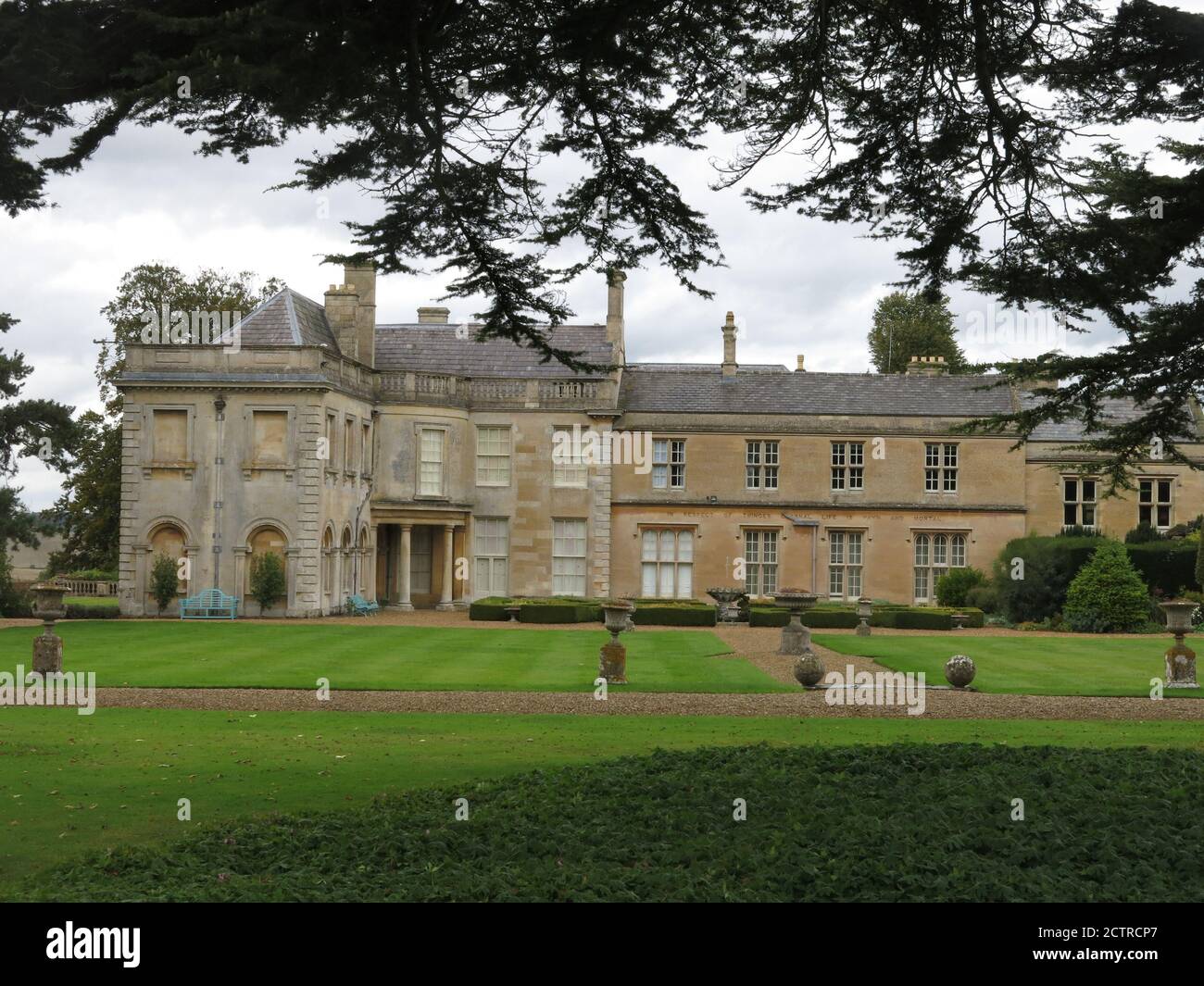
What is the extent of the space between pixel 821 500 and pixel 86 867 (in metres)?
34.1

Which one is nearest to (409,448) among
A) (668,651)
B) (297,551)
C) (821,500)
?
(297,551)

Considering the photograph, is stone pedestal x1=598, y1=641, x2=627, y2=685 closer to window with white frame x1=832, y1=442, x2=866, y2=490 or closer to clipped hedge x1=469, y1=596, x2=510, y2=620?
clipped hedge x1=469, y1=596, x2=510, y2=620

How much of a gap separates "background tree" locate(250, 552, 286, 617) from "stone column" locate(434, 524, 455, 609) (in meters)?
6.48

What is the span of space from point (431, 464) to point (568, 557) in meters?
4.87

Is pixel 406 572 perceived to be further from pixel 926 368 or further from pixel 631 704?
pixel 631 704

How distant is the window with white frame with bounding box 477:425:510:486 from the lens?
39844 millimetres

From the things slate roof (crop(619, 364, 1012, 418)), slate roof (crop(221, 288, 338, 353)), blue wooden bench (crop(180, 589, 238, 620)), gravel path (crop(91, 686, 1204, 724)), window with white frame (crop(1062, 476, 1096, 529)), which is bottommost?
gravel path (crop(91, 686, 1204, 724))

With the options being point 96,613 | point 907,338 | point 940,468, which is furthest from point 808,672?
point 907,338

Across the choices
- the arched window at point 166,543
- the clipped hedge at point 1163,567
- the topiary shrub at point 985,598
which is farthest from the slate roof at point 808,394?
the arched window at point 166,543

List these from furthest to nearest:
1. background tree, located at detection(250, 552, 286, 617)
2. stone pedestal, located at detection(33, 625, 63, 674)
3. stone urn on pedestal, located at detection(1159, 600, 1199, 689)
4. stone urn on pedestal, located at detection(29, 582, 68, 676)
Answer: background tree, located at detection(250, 552, 286, 617)
stone urn on pedestal, located at detection(1159, 600, 1199, 689)
stone pedestal, located at detection(33, 625, 63, 674)
stone urn on pedestal, located at detection(29, 582, 68, 676)

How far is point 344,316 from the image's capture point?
3841cm

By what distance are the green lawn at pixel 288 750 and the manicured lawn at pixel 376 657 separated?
312cm

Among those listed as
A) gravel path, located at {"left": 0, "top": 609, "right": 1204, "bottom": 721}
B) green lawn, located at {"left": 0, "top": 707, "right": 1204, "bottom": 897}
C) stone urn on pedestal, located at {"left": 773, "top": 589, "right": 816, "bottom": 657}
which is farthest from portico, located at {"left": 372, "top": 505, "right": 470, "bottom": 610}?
green lawn, located at {"left": 0, "top": 707, "right": 1204, "bottom": 897}

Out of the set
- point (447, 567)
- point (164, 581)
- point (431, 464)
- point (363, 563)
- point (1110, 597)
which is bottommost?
point (1110, 597)
